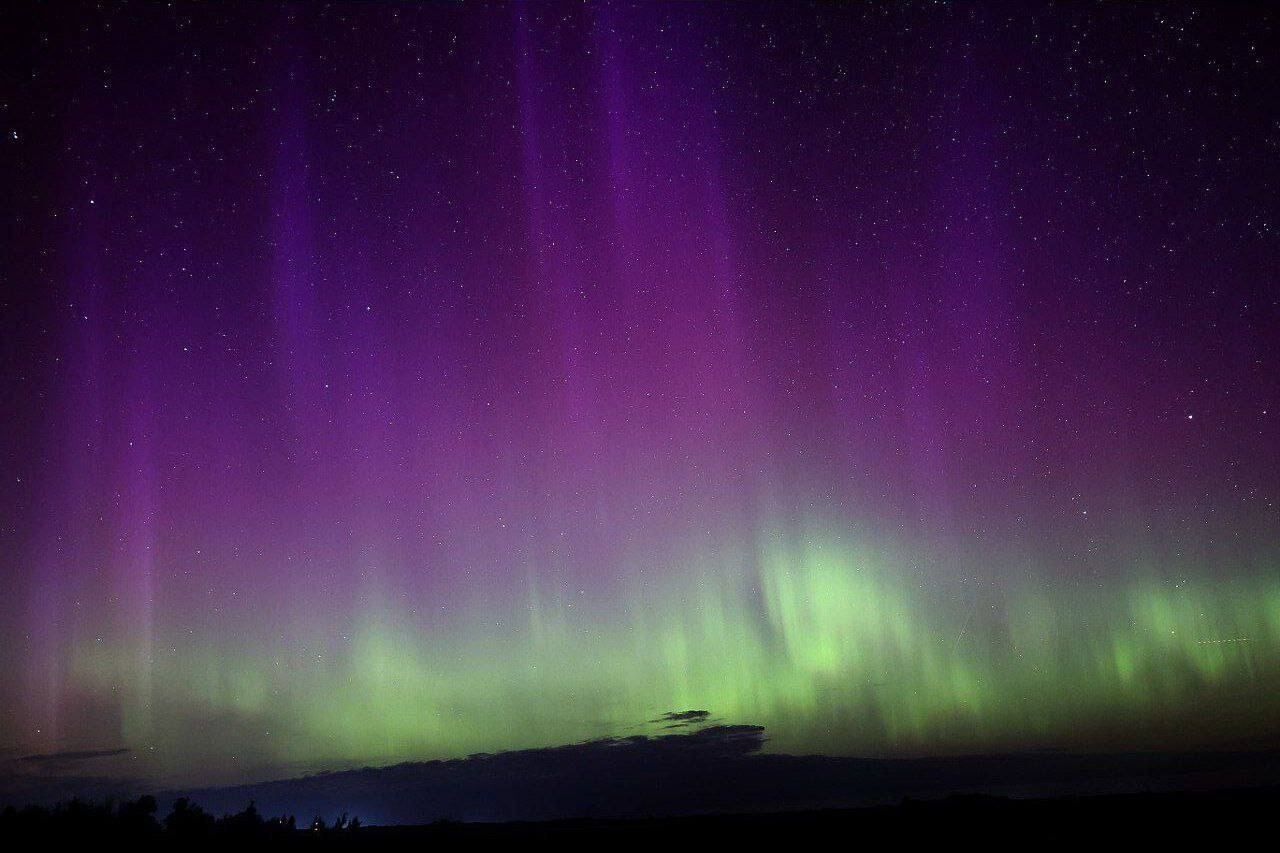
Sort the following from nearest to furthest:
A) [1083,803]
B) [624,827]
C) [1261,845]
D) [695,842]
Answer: [1261,845], [695,842], [1083,803], [624,827]

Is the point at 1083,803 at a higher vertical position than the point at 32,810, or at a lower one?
lower

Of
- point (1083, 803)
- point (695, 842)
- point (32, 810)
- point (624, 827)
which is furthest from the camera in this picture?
point (32, 810)

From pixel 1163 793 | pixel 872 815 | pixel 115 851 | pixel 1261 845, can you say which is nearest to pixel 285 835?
pixel 115 851

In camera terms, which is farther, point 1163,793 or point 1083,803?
point 1163,793

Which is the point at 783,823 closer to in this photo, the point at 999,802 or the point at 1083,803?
the point at 999,802

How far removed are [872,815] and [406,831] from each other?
14.2 metres

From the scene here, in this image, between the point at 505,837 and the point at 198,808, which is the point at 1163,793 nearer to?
the point at 505,837

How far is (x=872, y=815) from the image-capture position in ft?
76.5

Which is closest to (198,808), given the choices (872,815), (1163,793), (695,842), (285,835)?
(285,835)

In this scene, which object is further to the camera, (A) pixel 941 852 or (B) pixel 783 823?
(B) pixel 783 823

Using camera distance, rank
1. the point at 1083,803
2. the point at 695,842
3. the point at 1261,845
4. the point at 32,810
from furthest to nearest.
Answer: the point at 32,810
the point at 1083,803
the point at 695,842
the point at 1261,845

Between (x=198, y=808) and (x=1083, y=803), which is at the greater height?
(x=198, y=808)

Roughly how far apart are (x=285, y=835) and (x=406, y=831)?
3.58m

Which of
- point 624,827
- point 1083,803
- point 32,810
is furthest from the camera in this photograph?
point 32,810
